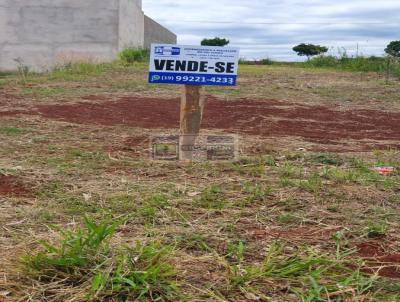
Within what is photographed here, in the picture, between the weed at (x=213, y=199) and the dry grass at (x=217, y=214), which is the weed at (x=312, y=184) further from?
the weed at (x=213, y=199)

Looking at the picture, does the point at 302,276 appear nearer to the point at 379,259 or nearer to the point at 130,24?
the point at 379,259

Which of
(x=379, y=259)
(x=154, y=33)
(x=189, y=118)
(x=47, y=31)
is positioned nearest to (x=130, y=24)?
(x=47, y=31)

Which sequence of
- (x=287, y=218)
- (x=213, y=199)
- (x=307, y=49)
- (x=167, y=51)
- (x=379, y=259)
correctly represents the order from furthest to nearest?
(x=307, y=49)
(x=167, y=51)
(x=213, y=199)
(x=287, y=218)
(x=379, y=259)

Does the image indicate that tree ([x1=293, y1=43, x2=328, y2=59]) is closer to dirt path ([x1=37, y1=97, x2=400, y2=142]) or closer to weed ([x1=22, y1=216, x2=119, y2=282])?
dirt path ([x1=37, y1=97, x2=400, y2=142])

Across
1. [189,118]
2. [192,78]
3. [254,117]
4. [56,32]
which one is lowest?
[254,117]

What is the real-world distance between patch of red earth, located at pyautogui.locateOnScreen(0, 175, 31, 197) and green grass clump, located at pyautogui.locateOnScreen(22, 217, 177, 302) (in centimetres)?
119

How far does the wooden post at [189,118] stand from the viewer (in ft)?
15.5

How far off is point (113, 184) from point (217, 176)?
2.51 feet

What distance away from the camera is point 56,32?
16.8 meters

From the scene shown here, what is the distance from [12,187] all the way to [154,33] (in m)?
22.5

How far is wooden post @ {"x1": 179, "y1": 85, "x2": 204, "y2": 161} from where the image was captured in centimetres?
471

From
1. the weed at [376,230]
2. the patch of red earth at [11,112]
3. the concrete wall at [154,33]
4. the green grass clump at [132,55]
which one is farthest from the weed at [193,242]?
the concrete wall at [154,33]

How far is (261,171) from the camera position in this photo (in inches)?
168

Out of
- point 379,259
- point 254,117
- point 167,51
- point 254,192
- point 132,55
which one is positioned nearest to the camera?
point 379,259
